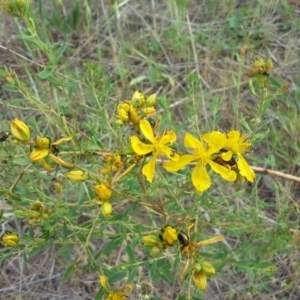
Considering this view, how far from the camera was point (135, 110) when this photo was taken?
1.35m

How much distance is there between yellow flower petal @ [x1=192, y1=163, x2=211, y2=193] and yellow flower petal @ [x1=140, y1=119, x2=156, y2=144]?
135 millimetres

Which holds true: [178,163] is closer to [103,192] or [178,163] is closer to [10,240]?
[103,192]

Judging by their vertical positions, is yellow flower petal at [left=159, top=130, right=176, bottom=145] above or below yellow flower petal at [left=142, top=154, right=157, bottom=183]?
above

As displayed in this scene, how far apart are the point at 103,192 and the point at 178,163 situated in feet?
0.72

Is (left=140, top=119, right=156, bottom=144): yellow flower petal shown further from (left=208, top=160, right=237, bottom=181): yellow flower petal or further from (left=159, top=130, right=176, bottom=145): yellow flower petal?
(left=208, top=160, right=237, bottom=181): yellow flower petal

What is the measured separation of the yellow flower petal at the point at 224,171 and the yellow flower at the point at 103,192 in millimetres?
271

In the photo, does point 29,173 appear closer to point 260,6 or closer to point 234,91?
point 234,91

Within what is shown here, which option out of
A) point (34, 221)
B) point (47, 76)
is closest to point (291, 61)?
point (47, 76)

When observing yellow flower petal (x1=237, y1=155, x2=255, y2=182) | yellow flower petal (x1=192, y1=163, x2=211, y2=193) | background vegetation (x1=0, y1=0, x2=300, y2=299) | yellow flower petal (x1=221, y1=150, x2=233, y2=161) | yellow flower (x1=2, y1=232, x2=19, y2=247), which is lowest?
background vegetation (x1=0, y1=0, x2=300, y2=299)

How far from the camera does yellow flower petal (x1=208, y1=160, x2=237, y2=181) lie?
1293 mm

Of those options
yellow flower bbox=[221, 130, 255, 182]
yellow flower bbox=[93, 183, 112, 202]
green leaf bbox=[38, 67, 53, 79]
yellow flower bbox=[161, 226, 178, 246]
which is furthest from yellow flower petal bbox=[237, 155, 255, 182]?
green leaf bbox=[38, 67, 53, 79]

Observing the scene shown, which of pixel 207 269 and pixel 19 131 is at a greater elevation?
pixel 19 131

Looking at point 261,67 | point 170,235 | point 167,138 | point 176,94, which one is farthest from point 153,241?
point 176,94

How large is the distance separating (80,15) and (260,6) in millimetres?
1050
